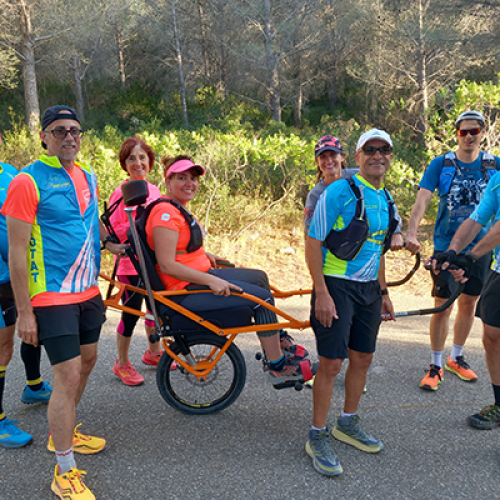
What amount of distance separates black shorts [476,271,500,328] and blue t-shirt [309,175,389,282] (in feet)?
2.98

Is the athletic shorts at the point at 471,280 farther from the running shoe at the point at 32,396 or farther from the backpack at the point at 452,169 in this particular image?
the running shoe at the point at 32,396

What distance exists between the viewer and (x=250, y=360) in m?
4.71

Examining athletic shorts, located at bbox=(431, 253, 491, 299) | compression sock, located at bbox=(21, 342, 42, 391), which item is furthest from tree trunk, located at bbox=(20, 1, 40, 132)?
athletic shorts, located at bbox=(431, 253, 491, 299)

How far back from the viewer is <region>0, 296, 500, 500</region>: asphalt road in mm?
2795

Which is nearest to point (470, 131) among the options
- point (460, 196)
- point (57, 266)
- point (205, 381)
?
point (460, 196)

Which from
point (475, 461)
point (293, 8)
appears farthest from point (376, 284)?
point (293, 8)

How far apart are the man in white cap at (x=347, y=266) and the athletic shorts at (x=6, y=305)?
6.71 ft

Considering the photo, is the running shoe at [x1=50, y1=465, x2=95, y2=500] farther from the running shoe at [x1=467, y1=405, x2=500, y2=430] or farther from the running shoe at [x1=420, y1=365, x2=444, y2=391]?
the running shoe at [x1=420, y1=365, x2=444, y2=391]

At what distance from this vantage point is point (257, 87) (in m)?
25.8

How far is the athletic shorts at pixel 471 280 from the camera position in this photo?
160 inches

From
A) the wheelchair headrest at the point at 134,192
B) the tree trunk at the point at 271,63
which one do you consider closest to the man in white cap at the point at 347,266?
the wheelchair headrest at the point at 134,192

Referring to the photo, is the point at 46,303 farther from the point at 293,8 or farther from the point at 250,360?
the point at 293,8

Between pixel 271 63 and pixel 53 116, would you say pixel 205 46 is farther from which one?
pixel 53 116

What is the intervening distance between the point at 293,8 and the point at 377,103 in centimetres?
584
